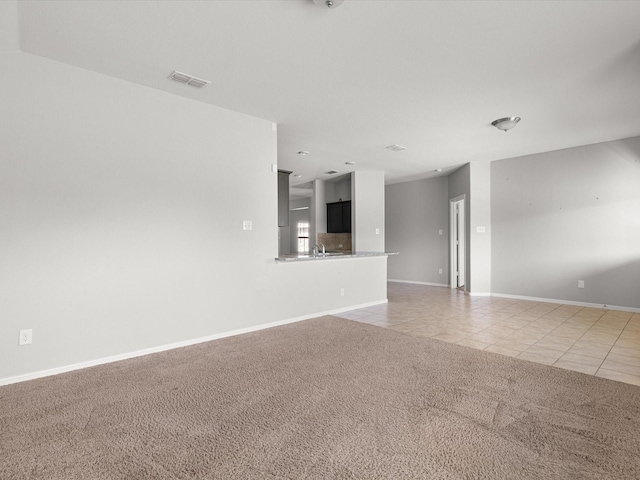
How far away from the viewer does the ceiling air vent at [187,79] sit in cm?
308

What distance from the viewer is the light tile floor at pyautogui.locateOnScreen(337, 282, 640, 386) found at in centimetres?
312

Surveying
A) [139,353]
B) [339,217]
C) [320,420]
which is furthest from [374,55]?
[339,217]

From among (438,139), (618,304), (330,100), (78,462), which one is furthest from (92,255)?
(618,304)

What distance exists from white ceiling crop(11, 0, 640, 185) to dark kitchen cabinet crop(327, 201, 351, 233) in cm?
368

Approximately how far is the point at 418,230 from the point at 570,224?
11.3 feet

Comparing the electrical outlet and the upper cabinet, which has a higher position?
the upper cabinet

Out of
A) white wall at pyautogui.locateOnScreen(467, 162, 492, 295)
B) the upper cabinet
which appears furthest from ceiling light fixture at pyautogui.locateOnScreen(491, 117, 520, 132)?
the upper cabinet

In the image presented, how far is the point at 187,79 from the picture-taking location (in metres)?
3.16

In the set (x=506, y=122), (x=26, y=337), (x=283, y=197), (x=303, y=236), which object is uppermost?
(x=506, y=122)

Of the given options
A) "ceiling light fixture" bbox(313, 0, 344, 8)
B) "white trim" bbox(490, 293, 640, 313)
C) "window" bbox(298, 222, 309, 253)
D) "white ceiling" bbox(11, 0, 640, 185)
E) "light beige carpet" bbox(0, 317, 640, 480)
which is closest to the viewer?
"light beige carpet" bbox(0, 317, 640, 480)

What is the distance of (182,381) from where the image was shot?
2645 mm

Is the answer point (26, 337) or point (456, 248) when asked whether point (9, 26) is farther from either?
point (456, 248)

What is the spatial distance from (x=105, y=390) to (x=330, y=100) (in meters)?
3.36

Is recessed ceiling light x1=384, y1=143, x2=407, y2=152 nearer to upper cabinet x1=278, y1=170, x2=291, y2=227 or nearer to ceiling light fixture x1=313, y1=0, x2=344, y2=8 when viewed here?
upper cabinet x1=278, y1=170, x2=291, y2=227
